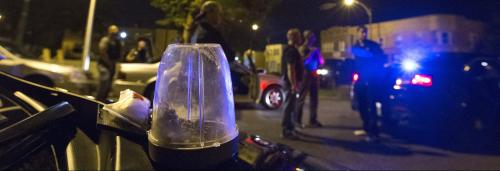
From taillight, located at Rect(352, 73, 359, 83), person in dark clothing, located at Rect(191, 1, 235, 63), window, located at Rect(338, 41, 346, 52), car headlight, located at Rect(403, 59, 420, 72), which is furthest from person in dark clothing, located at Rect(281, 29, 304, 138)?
window, located at Rect(338, 41, 346, 52)

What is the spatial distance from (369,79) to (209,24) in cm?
356

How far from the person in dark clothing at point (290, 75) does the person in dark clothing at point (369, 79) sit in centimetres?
84

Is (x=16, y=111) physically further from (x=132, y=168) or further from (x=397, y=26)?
(x=397, y=26)

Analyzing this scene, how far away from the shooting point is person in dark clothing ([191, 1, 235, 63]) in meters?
2.59

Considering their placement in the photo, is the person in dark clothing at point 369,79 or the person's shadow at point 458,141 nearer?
the person's shadow at point 458,141

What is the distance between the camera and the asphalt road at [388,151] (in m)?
4.69

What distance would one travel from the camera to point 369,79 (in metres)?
5.73

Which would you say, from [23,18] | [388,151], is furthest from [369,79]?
[23,18]

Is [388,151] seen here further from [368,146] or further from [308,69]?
[308,69]

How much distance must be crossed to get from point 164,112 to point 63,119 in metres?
0.42

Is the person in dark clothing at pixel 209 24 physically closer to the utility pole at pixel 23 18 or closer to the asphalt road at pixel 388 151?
the utility pole at pixel 23 18

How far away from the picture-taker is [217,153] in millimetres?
1099

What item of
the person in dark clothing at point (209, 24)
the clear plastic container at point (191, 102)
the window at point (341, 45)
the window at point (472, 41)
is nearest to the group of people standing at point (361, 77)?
the window at point (472, 41)

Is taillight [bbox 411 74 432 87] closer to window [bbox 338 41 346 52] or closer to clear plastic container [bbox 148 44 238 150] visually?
clear plastic container [bbox 148 44 238 150]
